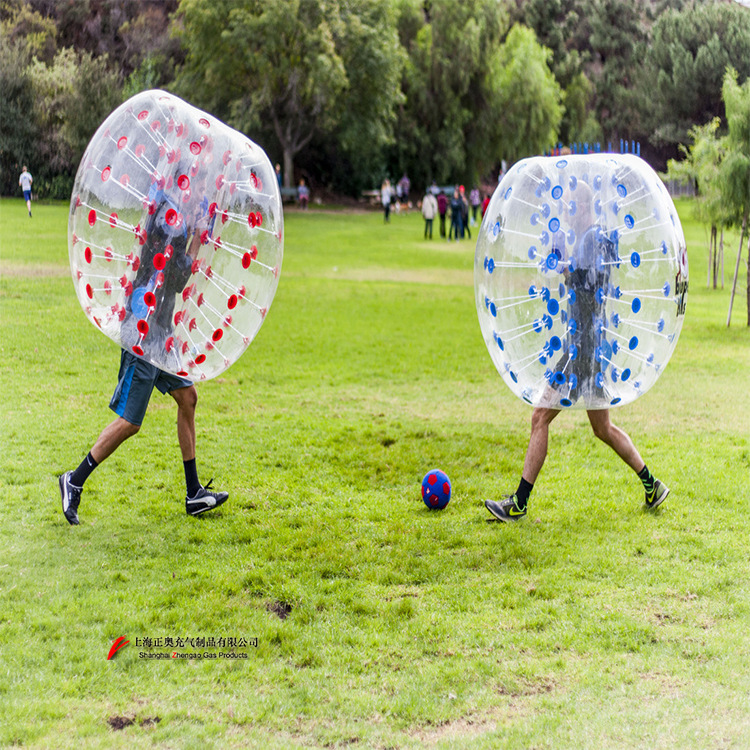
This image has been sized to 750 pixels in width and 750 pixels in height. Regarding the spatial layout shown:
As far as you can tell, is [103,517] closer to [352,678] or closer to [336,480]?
[336,480]

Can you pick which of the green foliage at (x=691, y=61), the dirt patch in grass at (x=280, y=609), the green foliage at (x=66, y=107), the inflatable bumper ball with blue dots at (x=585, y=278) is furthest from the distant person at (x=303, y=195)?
the dirt patch in grass at (x=280, y=609)

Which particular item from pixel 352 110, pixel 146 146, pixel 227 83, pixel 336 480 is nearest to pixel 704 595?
pixel 336 480

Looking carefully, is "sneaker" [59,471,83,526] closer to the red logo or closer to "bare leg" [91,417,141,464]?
"bare leg" [91,417,141,464]

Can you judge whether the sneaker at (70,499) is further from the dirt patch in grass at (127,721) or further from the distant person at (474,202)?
the distant person at (474,202)

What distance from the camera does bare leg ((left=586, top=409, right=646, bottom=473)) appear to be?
5.65 m

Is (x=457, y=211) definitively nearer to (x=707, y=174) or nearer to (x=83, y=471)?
(x=707, y=174)

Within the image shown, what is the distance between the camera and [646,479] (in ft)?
19.3

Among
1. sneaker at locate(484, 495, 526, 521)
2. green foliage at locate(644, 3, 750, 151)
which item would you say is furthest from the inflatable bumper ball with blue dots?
green foliage at locate(644, 3, 750, 151)

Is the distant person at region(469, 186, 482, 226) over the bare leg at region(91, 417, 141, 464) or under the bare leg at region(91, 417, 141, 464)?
over

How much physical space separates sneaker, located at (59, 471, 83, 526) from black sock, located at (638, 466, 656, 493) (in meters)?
3.78

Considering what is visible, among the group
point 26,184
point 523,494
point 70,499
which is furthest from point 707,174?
point 70,499

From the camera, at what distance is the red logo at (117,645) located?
392cm

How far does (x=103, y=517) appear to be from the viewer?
5.60 m

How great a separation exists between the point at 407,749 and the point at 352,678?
56cm
